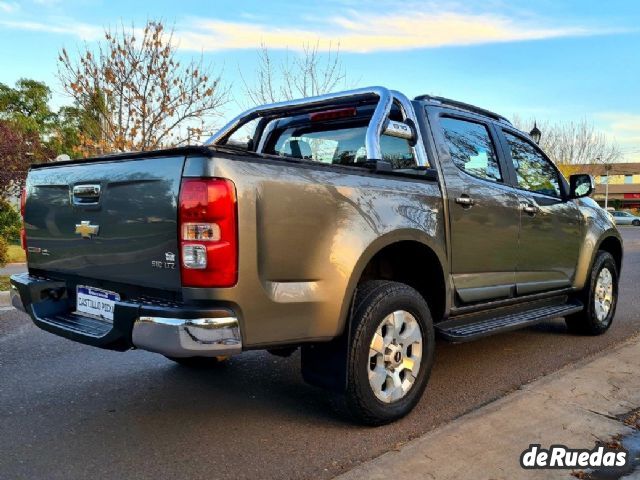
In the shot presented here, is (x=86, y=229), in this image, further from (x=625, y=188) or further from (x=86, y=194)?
(x=625, y=188)

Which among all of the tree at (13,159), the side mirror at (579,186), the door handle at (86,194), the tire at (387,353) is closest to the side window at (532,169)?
the side mirror at (579,186)

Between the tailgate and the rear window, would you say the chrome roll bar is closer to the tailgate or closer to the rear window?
the rear window

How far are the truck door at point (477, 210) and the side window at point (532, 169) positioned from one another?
30cm

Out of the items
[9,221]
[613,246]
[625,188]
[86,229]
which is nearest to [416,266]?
[86,229]

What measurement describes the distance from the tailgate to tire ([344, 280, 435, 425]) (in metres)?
1.06

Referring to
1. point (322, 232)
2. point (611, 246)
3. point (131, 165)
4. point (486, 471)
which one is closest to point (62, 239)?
point (131, 165)

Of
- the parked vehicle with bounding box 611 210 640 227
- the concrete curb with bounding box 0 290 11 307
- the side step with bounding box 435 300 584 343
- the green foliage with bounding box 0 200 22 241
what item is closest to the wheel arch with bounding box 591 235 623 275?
the side step with bounding box 435 300 584 343

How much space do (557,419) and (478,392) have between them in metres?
0.67

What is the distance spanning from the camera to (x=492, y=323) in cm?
428

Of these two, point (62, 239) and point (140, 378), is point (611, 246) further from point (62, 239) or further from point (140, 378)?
point (62, 239)

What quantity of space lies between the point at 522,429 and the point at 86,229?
2.67m

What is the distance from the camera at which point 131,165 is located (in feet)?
10.00

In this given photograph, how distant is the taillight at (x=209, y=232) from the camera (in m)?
2.65

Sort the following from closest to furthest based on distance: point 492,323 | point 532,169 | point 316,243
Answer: point 316,243, point 492,323, point 532,169
